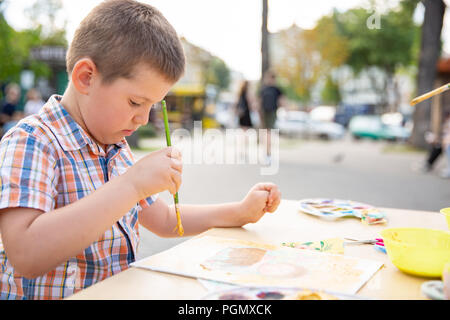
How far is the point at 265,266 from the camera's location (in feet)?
2.92

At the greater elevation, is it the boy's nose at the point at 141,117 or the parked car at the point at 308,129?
the boy's nose at the point at 141,117

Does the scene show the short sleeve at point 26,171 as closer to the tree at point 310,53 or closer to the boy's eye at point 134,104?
the boy's eye at point 134,104

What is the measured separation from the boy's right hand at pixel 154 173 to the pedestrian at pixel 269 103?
7.46m

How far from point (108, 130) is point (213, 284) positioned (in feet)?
1.74

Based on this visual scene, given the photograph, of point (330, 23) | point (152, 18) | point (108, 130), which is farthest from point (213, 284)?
point (330, 23)

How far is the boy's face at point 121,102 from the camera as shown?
108 cm

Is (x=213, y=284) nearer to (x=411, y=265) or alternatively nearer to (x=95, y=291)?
(x=95, y=291)

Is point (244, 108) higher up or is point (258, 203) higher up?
point (244, 108)

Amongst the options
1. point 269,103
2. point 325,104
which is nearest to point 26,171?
point 269,103

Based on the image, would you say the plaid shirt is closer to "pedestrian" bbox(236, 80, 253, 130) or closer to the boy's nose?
the boy's nose

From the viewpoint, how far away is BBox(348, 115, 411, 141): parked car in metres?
17.0

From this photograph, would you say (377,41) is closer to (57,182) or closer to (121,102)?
(121,102)

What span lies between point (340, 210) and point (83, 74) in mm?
861

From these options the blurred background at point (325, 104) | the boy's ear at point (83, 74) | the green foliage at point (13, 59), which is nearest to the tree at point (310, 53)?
the blurred background at point (325, 104)
